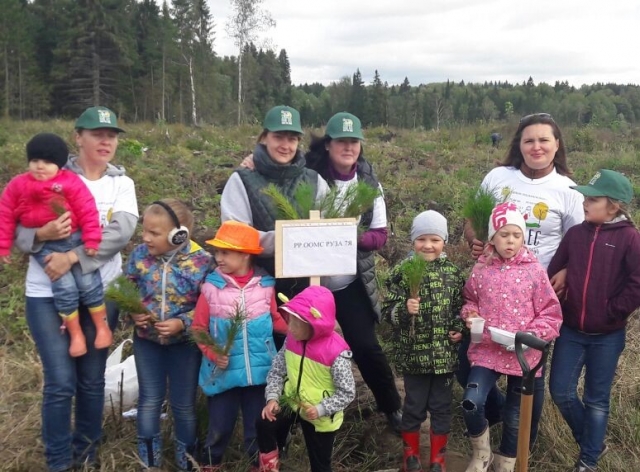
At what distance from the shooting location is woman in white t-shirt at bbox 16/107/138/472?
268 cm

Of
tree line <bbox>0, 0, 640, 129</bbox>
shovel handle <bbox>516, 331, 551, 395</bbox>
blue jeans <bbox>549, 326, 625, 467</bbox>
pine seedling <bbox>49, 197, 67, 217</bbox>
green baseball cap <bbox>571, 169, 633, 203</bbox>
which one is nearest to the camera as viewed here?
shovel handle <bbox>516, 331, 551, 395</bbox>

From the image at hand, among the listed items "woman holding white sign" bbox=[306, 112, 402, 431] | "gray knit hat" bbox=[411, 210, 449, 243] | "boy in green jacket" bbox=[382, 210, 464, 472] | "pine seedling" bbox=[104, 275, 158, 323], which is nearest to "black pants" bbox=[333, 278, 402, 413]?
"woman holding white sign" bbox=[306, 112, 402, 431]

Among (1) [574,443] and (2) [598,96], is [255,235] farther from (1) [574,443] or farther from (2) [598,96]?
(2) [598,96]

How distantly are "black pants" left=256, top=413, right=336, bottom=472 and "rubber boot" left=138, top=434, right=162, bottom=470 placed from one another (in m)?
0.58

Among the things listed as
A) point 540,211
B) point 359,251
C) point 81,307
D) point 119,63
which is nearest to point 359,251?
point 359,251

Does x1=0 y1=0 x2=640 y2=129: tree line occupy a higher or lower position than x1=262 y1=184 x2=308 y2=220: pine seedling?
higher

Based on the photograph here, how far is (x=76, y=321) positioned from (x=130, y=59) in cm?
3398

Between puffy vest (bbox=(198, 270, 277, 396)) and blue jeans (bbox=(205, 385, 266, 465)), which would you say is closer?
puffy vest (bbox=(198, 270, 277, 396))

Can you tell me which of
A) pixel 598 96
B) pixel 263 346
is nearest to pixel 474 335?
pixel 263 346

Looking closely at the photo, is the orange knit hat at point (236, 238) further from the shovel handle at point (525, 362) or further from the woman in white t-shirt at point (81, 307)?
the shovel handle at point (525, 362)

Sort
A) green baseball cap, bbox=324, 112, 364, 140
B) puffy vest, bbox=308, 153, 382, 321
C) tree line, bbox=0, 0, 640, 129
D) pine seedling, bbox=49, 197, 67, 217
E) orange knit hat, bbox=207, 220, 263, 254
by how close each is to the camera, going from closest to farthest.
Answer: pine seedling, bbox=49, 197, 67, 217 < orange knit hat, bbox=207, 220, 263, 254 < green baseball cap, bbox=324, 112, 364, 140 < puffy vest, bbox=308, 153, 382, 321 < tree line, bbox=0, 0, 640, 129

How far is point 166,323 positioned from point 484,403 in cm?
171

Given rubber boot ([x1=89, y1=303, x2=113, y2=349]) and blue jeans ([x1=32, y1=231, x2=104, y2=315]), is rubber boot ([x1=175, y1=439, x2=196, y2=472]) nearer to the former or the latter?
rubber boot ([x1=89, y1=303, x2=113, y2=349])

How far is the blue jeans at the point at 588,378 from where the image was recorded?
116 inches
